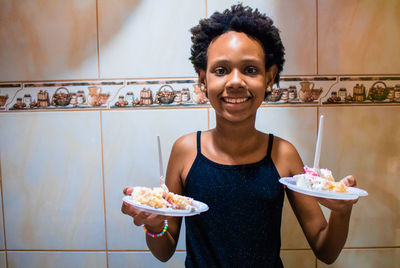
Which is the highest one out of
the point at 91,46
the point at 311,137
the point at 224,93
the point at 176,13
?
the point at 176,13

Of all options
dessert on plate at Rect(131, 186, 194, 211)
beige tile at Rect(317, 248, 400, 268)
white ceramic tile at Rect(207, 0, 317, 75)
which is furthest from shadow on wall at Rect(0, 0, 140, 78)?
beige tile at Rect(317, 248, 400, 268)

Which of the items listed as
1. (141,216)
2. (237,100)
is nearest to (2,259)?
(141,216)

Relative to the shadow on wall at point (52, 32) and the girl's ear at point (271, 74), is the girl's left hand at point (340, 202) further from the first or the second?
the shadow on wall at point (52, 32)

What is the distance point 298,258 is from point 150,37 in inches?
39.4

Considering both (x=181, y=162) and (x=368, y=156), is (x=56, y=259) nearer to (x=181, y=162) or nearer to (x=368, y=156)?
(x=181, y=162)

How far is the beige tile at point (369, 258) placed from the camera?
0.98m

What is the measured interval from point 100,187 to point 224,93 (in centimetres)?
65

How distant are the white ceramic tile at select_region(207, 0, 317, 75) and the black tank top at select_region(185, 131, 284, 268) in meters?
0.44

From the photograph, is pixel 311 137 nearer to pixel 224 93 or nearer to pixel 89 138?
pixel 224 93

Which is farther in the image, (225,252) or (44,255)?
(44,255)

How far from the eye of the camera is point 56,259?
1033 millimetres

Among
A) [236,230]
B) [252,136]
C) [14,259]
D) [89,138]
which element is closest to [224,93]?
[252,136]

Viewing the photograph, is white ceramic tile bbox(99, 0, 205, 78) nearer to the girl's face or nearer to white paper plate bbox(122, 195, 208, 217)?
the girl's face

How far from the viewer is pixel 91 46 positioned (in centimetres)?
97
